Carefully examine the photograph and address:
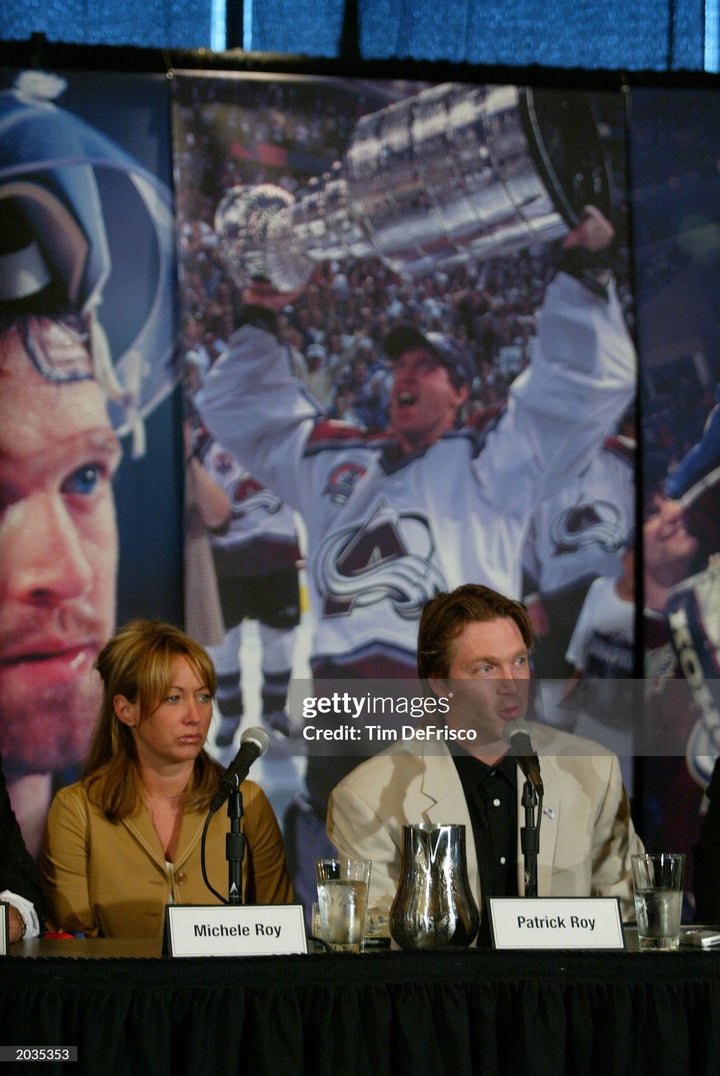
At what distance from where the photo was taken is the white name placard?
1.64 m

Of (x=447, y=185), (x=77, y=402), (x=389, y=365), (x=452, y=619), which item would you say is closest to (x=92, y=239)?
(x=77, y=402)

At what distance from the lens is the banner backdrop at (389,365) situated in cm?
343

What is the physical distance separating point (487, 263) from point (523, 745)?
2.03m

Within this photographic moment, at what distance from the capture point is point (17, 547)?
3320 mm

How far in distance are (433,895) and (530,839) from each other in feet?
0.63

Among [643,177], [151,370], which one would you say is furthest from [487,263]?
[151,370]

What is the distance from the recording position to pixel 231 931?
161 cm

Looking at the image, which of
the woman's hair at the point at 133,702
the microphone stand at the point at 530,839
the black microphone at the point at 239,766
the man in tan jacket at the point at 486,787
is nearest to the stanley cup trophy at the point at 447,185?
the woman's hair at the point at 133,702

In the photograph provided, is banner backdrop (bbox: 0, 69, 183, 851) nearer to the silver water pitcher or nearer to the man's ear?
the man's ear

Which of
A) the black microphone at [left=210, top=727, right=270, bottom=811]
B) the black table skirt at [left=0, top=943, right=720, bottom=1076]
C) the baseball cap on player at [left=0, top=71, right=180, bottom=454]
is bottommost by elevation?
the black table skirt at [left=0, top=943, right=720, bottom=1076]

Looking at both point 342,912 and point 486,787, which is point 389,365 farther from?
point 342,912

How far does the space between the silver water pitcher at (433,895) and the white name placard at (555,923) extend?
0.06 m

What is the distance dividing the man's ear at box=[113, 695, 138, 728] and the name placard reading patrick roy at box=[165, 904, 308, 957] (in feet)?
2.70

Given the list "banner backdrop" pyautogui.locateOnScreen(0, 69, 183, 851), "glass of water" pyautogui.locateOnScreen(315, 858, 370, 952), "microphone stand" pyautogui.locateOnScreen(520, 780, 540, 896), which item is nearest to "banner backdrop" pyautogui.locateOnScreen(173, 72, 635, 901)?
"banner backdrop" pyautogui.locateOnScreen(0, 69, 183, 851)
